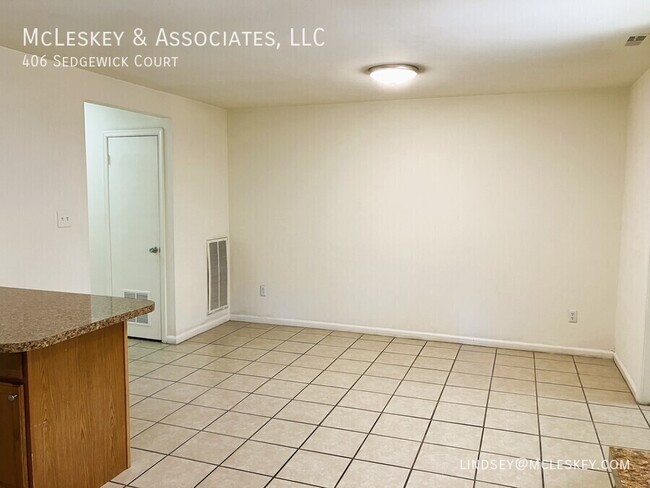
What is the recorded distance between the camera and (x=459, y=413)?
342 centimetres

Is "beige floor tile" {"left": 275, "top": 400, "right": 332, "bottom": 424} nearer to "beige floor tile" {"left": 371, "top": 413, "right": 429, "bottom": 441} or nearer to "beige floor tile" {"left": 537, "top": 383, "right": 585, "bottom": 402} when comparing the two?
"beige floor tile" {"left": 371, "top": 413, "right": 429, "bottom": 441}

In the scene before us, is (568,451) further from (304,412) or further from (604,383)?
(304,412)

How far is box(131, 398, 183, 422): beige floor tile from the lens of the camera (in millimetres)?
3359

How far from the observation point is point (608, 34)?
2.92 meters

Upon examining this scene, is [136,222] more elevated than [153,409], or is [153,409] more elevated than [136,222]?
[136,222]

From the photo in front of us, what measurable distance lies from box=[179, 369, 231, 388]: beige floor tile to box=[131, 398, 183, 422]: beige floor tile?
0.37m

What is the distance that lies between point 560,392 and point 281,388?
6.72 ft

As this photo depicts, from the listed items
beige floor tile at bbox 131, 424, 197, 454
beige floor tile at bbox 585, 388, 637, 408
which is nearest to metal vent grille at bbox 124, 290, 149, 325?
beige floor tile at bbox 131, 424, 197, 454

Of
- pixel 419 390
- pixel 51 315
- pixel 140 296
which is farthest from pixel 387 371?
pixel 51 315

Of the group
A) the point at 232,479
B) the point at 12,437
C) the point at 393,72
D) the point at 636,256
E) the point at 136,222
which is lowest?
the point at 232,479

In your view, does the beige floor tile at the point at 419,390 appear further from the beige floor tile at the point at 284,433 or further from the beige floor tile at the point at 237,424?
the beige floor tile at the point at 237,424

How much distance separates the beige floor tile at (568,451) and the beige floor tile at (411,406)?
2.39 feet

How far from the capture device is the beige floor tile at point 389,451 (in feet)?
9.25

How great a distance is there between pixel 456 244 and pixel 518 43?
86.2 inches
